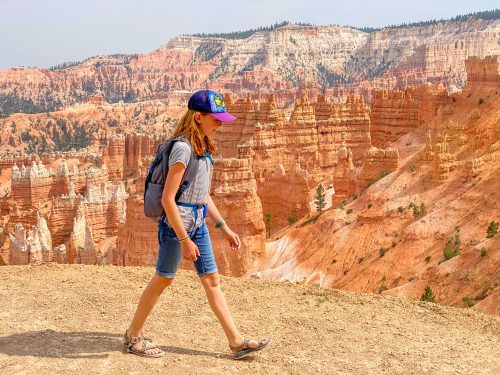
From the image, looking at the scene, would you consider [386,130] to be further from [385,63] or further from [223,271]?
[385,63]

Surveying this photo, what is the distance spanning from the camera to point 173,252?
665cm

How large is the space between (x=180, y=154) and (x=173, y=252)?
105 centimetres

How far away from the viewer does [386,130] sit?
50.1m

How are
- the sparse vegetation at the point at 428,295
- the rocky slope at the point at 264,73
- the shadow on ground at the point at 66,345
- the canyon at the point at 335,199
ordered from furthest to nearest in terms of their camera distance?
1. the rocky slope at the point at 264,73
2. the canyon at the point at 335,199
3. the sparse vegetation at the point at 428,295
4. the shadow on ground at the point at 66,345

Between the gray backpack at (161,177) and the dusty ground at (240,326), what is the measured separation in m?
1.60

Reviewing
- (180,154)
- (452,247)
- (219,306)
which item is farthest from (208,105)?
(452,247)

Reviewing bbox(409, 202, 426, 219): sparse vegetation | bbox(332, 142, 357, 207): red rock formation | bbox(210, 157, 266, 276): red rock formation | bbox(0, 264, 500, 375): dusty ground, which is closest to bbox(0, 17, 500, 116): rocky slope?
bbox(332, 142, 357, 207): red rock formation

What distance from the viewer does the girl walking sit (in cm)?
634

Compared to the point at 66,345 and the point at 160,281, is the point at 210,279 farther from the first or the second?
the point at 66,345

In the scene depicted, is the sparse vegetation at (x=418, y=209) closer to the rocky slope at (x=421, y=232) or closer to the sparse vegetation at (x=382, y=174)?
the rocky slope at (x=421, y=232)

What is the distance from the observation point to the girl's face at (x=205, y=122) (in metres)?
6.59

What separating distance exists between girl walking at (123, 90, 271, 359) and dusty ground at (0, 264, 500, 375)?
0.21m

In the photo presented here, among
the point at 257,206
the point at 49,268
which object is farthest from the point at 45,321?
the point at 257,206

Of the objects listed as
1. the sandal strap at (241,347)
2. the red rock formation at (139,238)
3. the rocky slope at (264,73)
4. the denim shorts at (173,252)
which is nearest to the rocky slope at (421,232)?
the red rock formation at (139,238)
